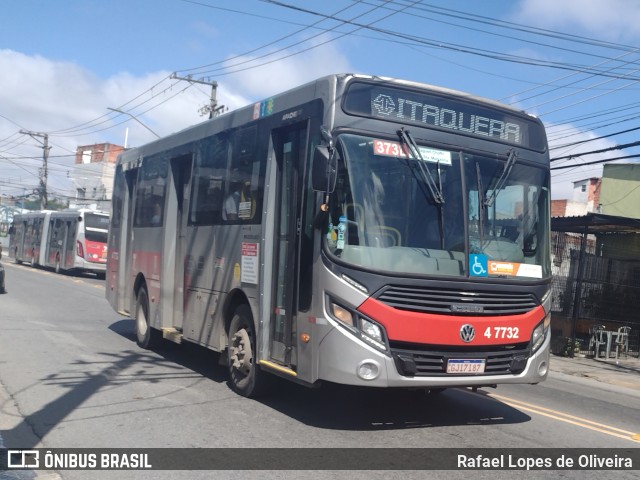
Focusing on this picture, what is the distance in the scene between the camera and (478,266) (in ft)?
21.1

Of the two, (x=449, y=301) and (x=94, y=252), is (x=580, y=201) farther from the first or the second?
(x=449, y=301)

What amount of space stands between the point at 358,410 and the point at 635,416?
13.1 ft

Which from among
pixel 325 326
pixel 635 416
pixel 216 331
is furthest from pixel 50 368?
pixel 635 416

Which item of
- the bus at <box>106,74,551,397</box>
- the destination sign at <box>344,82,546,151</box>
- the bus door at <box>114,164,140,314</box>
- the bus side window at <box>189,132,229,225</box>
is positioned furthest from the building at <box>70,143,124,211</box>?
the destination sign at <box>344,82,546,151</box>

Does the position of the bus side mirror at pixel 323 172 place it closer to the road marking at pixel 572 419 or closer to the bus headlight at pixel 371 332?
the bus headlight at pixel 371 332

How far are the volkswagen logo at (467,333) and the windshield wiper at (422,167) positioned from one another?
1.21 meters

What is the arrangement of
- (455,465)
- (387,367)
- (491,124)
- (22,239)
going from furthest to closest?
(22,239)
(491,124)
(387,367)
(455,465)

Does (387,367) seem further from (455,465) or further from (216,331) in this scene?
(216,331)

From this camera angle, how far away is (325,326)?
614 centimetres

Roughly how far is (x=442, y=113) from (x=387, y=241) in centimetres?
159

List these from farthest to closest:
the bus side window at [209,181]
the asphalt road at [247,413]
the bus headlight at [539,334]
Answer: the bus side window at [209,181], the bus headlight at [539,334], the asphalt road at [247,413]

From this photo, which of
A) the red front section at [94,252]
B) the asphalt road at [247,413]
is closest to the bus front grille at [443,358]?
the asphalt road at [247,413]

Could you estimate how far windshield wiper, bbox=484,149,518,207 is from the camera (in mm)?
6691

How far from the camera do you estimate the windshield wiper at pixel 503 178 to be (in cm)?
669
